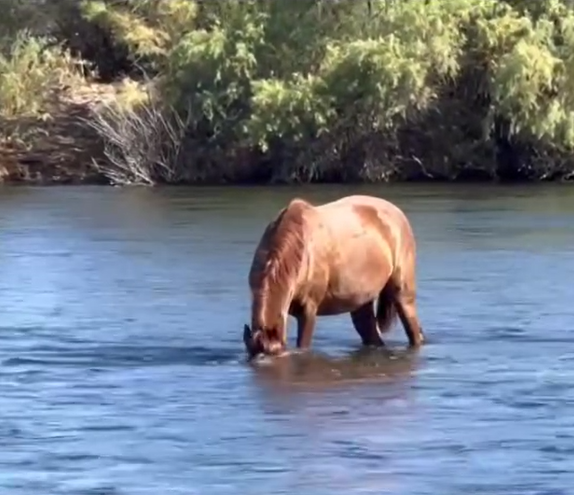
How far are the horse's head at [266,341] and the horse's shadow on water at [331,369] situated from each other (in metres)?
0.09

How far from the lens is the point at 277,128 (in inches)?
1588

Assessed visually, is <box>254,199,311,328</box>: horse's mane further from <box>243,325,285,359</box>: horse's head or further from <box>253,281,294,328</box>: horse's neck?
<box>243,325,285,359</box>: horse's head

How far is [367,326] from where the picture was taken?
45.4 ft

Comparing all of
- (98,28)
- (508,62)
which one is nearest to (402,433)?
(508,62)

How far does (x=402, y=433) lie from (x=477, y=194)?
25.6 meters

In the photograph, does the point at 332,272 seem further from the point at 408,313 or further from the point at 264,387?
the point at 264,387

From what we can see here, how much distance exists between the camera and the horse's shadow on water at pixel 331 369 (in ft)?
39.8

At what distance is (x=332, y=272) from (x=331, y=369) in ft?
2.43

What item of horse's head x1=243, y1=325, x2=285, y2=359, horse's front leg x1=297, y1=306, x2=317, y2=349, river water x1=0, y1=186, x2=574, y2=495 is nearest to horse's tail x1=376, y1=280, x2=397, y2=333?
river water x1=0, y1=186, x2=574, y2=495

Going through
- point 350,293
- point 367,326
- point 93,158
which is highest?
point 350,293

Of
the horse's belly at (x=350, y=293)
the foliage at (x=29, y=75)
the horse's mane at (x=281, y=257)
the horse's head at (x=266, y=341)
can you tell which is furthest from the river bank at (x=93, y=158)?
the horse's head at (x=266, y=341)

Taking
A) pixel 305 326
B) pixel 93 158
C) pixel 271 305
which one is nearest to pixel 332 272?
pixel 305 326

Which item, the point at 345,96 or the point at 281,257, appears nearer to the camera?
the point at 281,257

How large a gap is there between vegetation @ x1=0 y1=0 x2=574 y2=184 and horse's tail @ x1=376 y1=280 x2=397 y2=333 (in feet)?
79.7
